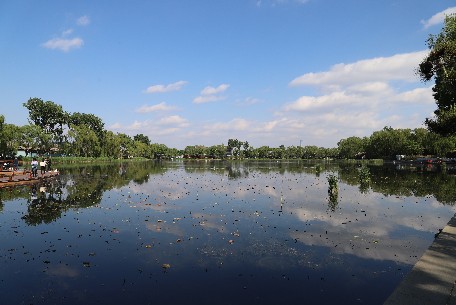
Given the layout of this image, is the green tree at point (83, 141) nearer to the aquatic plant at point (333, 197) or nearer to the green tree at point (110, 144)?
the green tree at point (110, 144)

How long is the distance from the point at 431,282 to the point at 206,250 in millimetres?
8260

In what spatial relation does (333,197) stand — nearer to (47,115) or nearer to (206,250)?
(206,250)

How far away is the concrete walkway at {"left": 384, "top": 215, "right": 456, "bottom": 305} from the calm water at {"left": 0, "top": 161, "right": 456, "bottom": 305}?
781 millimetres

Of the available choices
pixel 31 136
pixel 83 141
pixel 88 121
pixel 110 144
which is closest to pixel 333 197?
pixel 31 136

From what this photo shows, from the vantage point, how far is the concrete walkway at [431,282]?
25.9 feet

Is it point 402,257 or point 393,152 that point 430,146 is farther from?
point 402,257

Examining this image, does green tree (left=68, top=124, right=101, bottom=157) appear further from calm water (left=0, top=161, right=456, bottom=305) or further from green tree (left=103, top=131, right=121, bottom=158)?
calm water (left=0, top=161, right=456, bottom=305)

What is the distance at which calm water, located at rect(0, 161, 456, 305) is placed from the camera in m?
9.36

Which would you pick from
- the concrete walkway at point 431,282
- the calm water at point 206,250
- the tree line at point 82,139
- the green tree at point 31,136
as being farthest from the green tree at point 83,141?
the concrete walkway at point 431,282

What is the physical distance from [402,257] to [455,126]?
9695mm

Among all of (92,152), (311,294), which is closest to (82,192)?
(311,294)

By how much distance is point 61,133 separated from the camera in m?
123

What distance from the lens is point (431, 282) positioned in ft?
29.7

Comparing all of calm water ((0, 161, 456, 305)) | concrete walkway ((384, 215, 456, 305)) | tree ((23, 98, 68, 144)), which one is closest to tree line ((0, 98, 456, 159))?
tree ((23, 98, 68, 144))
